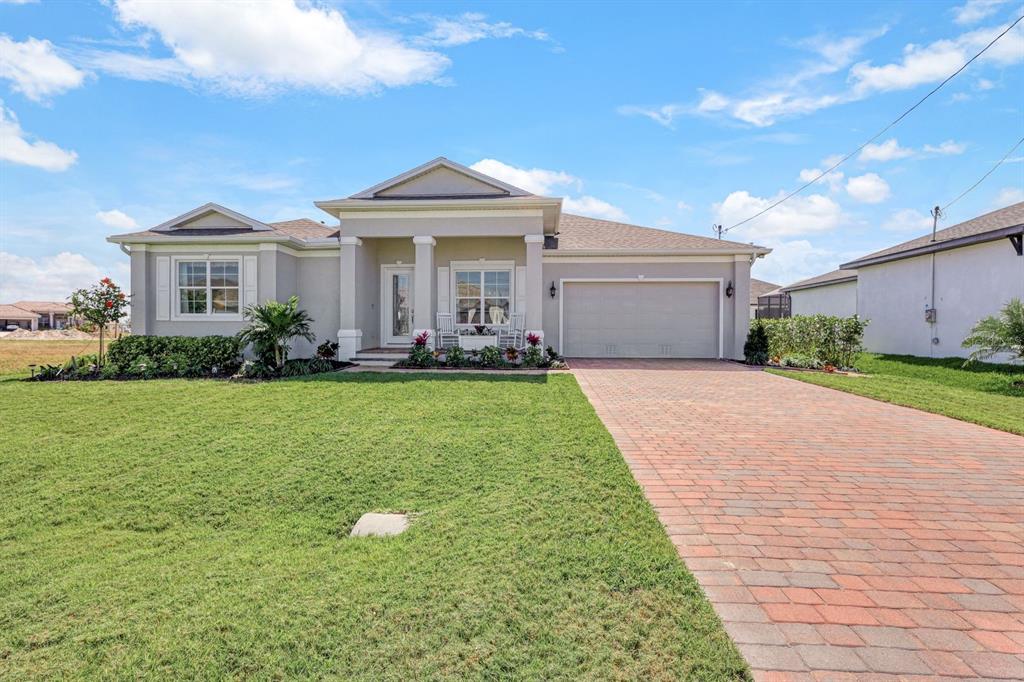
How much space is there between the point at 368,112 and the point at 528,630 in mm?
13102

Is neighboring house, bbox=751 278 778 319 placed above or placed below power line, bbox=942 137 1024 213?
below

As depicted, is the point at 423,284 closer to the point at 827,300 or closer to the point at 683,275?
the point at 683,275

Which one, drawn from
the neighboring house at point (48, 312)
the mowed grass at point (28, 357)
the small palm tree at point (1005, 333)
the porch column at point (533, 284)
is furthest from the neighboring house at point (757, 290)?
the neighboring house at point (48, 312)

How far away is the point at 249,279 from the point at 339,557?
449 inches

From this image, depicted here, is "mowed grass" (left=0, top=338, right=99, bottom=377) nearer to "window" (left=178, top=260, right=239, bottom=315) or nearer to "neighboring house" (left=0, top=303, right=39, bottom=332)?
"window" (left=178, top=260, right=239, bottom=315)

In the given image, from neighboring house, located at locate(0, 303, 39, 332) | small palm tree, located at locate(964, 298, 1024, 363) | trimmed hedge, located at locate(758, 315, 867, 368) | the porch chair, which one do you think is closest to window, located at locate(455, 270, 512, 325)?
the porch chair

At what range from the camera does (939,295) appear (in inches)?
561

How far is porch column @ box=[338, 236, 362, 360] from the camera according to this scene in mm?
12156

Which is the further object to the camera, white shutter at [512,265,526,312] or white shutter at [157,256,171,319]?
white shutter at [512,265,526,312]

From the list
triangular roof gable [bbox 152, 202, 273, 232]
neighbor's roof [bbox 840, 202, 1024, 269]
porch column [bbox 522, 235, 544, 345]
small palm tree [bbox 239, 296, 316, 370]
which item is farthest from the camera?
triangular roof gable [bbox 152, 202, 273, 232]

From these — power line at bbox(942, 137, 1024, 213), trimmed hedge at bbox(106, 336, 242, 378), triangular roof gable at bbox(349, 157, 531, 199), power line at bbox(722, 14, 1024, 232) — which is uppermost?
power line at bbox(722, 14, 1024, 232)

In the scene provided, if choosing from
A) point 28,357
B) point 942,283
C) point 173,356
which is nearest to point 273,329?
point 173,356

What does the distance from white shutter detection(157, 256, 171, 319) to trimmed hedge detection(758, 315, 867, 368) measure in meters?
16.4

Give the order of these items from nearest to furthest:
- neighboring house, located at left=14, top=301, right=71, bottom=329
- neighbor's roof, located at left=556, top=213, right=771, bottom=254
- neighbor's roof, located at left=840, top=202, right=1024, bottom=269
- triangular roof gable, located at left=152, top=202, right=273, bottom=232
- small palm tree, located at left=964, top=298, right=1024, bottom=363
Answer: small palm tree, located at left=964, top=298, right=1024, bottom=363
neighbor's roof, located at left=840, top=202, right=1024, bottom=269
triangular roof gable, located at left=152, top=202, right=273, bottom=232
neighbor's roof, located at left=556, top=213, right=771, bottom=254
neighboring house, located at left=14, top=301, right=71, bottom=329
